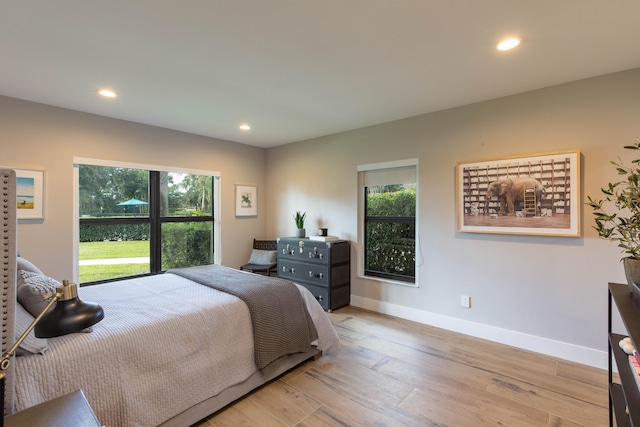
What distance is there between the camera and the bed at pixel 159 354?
1358mm

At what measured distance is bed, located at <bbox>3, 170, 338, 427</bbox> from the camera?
136 cm

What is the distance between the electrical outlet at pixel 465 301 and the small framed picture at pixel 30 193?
430cm

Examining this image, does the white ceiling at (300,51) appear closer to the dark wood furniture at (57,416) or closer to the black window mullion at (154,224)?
the black window mullion at (154,224)

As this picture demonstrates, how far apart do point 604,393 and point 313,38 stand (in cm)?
311

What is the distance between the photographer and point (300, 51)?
2062mm

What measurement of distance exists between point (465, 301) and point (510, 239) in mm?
767

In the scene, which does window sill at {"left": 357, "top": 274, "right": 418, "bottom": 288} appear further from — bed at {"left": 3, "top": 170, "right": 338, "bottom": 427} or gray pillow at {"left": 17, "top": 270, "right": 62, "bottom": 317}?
gray pillow at {"left": 17, "top": 270, "right": 62, "bottom": 317}

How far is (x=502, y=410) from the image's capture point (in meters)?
1.96

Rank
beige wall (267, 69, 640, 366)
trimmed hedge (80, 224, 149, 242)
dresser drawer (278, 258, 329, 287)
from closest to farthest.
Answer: beige wall (267, 69, 640, 366), trimmed hedge (80, 224, 149, 242), dresser drawer (278, 258, 329, 287)

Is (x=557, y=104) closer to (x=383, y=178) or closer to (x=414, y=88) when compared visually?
(x=414, y=88)

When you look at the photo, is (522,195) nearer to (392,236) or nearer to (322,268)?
(392,236)

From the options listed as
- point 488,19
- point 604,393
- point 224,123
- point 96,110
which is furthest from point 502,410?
point 96,110

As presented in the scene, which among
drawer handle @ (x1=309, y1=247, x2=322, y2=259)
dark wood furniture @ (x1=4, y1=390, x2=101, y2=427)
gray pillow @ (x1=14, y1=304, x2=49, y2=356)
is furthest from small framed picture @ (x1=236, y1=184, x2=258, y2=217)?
dark wood furniture @ (x1=4, y1=390, x2=101, y2=427)

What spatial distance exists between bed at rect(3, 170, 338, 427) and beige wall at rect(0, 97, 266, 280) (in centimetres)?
108
